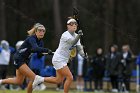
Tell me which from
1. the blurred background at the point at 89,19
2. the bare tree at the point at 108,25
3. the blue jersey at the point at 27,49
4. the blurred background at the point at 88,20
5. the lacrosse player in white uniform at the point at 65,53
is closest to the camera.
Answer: the blue jersey at the point at 27,49

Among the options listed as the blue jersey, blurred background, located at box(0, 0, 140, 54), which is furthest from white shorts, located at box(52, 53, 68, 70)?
blurred background, located at box(0, 0, 140, 54)

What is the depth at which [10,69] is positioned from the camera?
35406 millimetres

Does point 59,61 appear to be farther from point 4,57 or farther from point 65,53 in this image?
point 4,57

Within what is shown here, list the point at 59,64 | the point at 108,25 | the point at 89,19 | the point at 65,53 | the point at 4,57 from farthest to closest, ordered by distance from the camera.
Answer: the point at 89,19 < the point at 108,25 < the point at 4,57 < the point at 65,53 < the point at 59,64

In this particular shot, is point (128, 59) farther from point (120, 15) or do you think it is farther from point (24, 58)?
point (120, 15)

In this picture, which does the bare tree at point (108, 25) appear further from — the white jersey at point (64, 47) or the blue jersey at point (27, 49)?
the blue jersey at point (27, 49)

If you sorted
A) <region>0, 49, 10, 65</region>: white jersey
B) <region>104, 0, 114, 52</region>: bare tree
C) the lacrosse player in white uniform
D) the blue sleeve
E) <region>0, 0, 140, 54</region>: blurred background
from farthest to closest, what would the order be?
<region>0, 0, 140, 54</region>: blurred background → <region>104, 0, 114, 52</region>: bare tree → <region>0, 49, 10, 65</region>: white jersey → the lacrosse player in white uniform → the blue sleeve

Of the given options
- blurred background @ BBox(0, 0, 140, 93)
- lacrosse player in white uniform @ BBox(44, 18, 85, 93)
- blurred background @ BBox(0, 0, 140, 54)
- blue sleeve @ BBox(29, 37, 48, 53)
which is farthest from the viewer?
blurred background @ BBox(0, 0, 140, 54)

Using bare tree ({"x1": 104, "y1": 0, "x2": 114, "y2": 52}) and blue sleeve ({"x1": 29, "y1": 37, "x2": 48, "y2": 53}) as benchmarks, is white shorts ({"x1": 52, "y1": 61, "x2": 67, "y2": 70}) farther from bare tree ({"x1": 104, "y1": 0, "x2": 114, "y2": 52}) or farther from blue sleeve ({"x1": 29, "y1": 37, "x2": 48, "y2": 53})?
bare tree ({"x1": 104, "y1": 0, "x2": 114, "y2": 52})

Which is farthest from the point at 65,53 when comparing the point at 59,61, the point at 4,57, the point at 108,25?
the point at 108,25

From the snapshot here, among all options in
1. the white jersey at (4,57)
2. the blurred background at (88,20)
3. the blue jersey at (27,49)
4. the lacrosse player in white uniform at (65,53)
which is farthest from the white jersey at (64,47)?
the blurred background at (88,20)

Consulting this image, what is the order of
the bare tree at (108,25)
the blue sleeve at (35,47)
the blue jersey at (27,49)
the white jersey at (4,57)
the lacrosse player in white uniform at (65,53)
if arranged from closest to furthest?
the blue sleeve at (35,47)
the blue jersey at (27,49)
the lacrosse player in white uniform at (65,53)
the white jersey at (4,57)
the bare tree at (108,25)

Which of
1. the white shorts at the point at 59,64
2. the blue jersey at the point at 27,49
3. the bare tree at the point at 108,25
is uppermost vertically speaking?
the bare tree at the point at 108,25

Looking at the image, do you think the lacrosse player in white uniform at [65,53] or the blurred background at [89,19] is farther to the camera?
the blurred background at [89,19]
